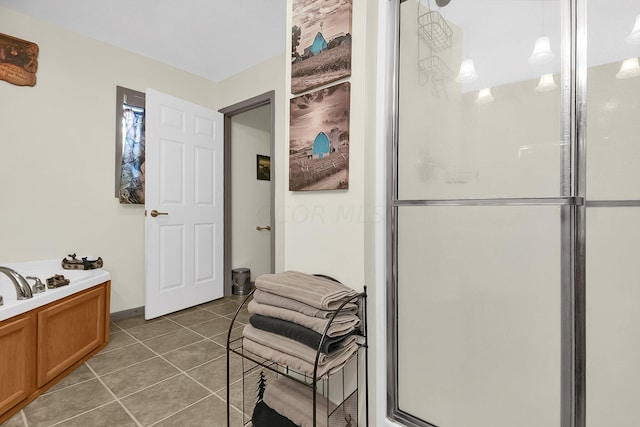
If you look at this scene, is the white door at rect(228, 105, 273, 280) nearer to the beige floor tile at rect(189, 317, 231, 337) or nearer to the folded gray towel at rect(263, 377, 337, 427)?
the beige floor tile at rect(189, 317, 231, 337)

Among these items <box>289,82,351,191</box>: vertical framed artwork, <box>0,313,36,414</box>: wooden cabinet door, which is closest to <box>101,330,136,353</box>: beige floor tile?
<box>0,313,36,414</box>: wooden cabinet door

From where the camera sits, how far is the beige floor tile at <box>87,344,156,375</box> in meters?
2.05

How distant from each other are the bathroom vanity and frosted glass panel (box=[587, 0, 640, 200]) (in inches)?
101

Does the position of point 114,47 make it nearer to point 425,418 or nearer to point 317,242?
point 317,242

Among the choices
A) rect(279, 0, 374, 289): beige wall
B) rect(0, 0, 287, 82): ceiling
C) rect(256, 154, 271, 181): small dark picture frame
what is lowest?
rect(279, 0, 374, 289): beige wall

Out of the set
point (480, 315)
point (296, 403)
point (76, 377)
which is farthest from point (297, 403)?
point (76, 377)

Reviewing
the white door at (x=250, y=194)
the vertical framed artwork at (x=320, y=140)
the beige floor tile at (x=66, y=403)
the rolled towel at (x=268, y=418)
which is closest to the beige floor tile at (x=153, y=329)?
the beige floor tile at (x=66, y=403)

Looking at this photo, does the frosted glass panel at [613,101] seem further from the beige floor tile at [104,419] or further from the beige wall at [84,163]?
the beige floor tile at [104,419]

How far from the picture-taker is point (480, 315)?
1067mm

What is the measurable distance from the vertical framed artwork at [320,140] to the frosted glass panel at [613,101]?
0.77 m

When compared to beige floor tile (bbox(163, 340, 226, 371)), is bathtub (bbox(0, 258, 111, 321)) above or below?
above

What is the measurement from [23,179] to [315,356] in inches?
110

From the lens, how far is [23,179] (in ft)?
7.93

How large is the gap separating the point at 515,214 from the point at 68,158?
3264mm
